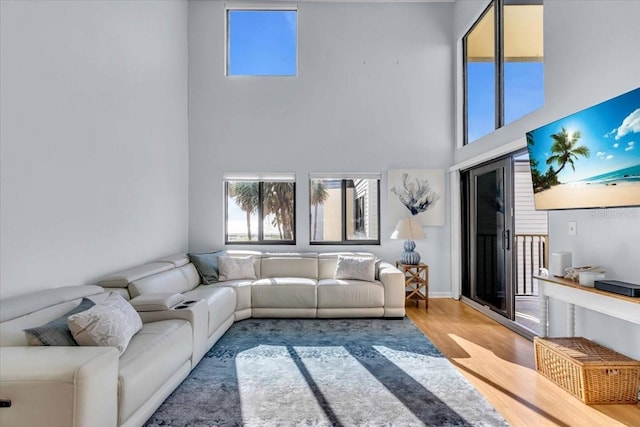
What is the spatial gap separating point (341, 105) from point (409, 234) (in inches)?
92.2

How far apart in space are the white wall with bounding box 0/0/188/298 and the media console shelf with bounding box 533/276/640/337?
161 inches

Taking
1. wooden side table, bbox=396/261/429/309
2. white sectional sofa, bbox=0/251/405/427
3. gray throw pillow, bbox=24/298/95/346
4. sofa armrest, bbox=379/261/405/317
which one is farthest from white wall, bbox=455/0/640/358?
gray throw pillow, bbox=24/298/95/346

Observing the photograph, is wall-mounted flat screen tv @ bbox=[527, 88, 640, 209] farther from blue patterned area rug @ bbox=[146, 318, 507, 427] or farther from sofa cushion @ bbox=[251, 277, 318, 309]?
sofa cushion @ bbox=[251, 277, 318, 309]

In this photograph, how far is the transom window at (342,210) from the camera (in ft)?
19.0

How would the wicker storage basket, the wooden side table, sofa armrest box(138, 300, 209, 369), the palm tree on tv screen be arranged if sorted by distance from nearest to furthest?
the wicker storage basket
the palm tree on tv screen
sofa armrest box(138, 300, 209, 369)
the wooden side table

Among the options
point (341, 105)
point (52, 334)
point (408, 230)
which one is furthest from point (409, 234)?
point (52, 334)

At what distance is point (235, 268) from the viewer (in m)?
4.89

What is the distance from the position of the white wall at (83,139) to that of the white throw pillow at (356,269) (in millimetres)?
2459

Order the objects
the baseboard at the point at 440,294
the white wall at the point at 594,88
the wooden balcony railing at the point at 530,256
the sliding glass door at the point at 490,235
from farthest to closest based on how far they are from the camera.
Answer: the baseboard at the point at 440,294
the wooden balcony railing at the point at 530,256
the sliding glass door at the point at 490,235
the white wall at the point at 594,88

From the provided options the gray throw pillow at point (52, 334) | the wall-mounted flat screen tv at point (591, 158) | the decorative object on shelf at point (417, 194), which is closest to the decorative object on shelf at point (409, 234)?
the decorative object on shelf at point (417, 194)

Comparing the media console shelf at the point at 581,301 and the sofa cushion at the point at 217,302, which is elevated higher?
the media console shelf at the point at 581,301

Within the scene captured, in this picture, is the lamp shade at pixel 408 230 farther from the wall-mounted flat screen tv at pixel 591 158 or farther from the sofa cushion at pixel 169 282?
the sofa cushion at pixel 169 282

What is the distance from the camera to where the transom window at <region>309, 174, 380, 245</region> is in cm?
578

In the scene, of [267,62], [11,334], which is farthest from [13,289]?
[267,62]
